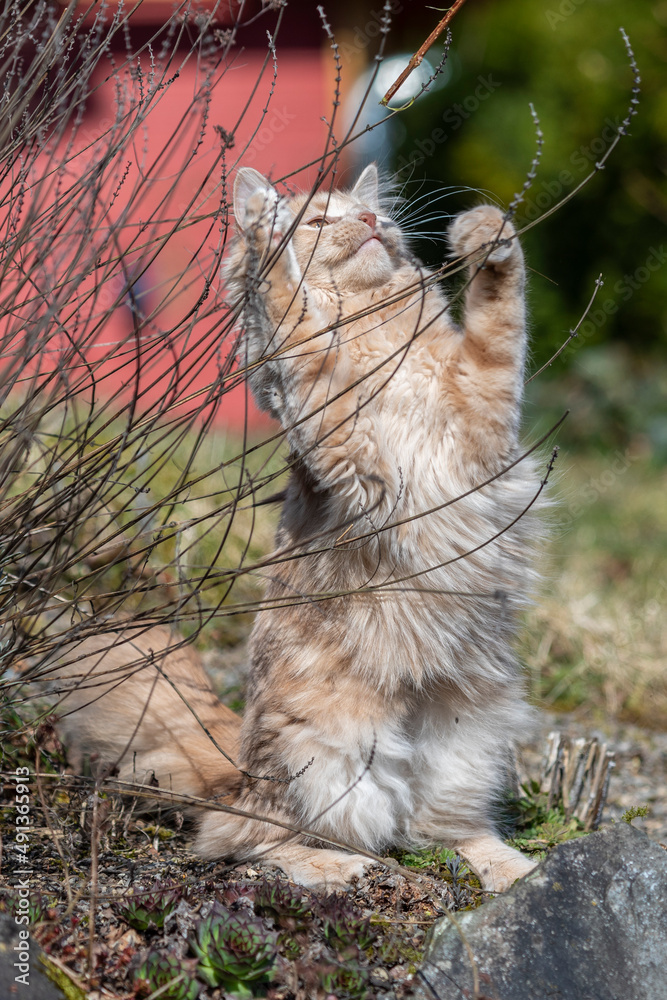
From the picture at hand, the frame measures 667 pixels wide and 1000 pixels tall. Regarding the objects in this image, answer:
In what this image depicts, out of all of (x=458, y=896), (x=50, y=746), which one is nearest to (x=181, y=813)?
(x=50, y=746)

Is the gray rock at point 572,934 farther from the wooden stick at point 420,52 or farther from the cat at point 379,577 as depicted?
the wooden stick at point 420,52

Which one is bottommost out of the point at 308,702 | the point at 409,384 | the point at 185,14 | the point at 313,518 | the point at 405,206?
the point at 308,702

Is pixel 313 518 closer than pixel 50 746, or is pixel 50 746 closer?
pixel 313 518

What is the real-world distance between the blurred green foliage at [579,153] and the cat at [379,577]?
603 centimetres

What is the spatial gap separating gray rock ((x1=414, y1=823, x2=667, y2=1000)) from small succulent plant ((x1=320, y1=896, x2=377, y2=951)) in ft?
0.48

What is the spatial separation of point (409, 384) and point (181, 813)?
1.50 meters

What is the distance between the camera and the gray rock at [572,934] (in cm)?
177

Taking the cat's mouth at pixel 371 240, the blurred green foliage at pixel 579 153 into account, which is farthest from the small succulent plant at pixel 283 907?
the blurred green foliage at pixel 579 153

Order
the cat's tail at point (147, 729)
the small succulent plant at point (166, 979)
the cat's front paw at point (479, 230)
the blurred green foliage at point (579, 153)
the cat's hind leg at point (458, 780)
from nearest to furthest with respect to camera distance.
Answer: the small succulent plant at point (166, 979) → the cat's front paw at point (479, 230) → the cat's hind leg at point (458, 780) → the cat's tail at point (147, 729) → the blurred green foliage at point (579, 153)

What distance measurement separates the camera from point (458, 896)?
7.16 ft

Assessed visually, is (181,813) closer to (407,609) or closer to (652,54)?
(407,609)

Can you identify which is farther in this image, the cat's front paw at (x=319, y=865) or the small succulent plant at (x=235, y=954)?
the cat's front paw at (x=319, y=865)

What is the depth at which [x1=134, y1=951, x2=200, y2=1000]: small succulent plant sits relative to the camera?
1.66 metres

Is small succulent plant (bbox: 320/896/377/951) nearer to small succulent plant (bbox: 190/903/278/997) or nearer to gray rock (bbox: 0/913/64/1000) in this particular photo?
small succulent plant (bbox: 190/903/278/997)
